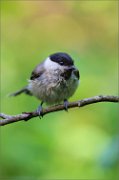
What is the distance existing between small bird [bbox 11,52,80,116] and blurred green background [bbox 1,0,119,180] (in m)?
0.25

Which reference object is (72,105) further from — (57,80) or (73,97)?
(73,97)

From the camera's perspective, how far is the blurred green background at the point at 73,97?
3447 mm

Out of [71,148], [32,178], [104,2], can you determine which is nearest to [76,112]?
[71,148]

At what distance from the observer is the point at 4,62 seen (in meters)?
5.11

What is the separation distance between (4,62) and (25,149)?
66.6 inches

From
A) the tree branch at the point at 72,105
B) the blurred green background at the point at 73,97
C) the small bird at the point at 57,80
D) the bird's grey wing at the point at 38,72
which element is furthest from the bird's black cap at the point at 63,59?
the tree branch at the point at 72,105

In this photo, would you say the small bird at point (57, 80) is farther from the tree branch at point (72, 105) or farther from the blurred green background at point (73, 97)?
Answer: the tree branch at point (72, 105)

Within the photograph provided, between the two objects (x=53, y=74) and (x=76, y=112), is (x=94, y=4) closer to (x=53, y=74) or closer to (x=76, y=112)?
(x=76, y=112)

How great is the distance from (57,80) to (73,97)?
80cm

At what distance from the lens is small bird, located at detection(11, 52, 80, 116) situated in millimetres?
3488

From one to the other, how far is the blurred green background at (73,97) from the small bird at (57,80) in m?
0.25

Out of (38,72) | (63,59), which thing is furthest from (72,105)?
(38,72)

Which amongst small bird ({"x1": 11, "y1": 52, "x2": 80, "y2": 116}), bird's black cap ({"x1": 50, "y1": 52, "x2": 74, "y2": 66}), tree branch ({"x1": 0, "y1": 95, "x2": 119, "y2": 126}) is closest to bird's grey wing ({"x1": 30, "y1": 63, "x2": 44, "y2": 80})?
small bird ({"x1": 11, "y1": 52, "x2": 80, "y2": 116})

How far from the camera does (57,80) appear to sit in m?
3.53
